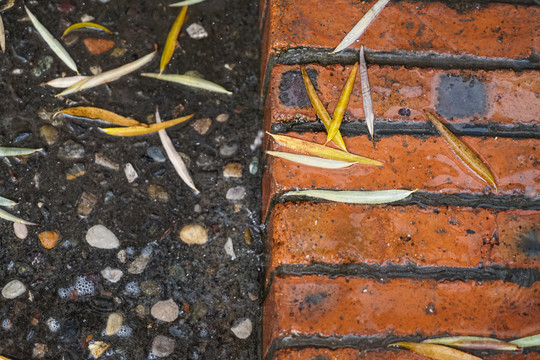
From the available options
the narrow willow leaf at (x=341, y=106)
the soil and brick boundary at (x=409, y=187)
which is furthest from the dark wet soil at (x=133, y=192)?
the narrow willow leaf at (x=341, y=106)

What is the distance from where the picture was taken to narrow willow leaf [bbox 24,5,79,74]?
57.9 inches

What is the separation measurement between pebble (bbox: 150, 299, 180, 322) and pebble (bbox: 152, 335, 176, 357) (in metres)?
0.05

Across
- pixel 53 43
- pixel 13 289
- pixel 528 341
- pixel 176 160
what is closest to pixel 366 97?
pixel 176 160

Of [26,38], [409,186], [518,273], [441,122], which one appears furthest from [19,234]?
[518,273]

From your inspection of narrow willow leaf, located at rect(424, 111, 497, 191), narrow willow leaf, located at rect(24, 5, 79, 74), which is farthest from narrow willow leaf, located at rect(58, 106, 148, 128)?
narrow willow leaf, located at rect(424, 111, 497, 191)

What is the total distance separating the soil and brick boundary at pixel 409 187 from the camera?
1.15m

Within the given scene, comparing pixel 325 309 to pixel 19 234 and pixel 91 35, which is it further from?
pixel 91 35

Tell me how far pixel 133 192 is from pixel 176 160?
6.3 inches

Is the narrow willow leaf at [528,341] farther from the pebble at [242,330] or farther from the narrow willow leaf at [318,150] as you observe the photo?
the pebble at [242,330]

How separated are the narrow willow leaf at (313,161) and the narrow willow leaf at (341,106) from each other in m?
0.06

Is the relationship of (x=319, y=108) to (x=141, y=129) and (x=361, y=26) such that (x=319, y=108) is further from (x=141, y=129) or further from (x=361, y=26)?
(x=141, y=129)

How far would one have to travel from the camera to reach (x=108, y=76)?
1466mm

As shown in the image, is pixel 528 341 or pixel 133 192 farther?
pixel 133 192

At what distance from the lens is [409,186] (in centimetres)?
118
